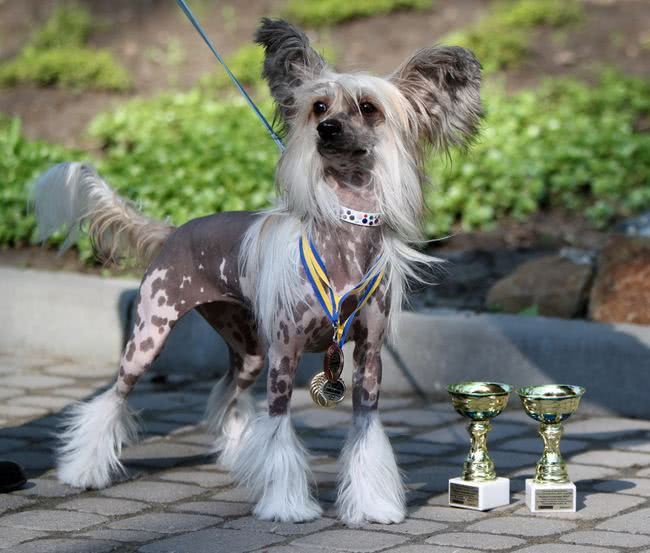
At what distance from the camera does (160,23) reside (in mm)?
12211

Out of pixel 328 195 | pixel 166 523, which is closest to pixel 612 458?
pixel 328 195

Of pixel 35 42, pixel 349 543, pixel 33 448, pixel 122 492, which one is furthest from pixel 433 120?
pixel 35 42

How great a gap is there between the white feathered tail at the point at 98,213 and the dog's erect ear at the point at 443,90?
1326 mm

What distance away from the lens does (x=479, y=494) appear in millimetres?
4406

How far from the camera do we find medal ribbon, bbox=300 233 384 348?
168 inches

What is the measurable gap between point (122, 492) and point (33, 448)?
0.81m

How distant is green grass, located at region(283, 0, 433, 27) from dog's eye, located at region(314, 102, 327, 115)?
297 inches

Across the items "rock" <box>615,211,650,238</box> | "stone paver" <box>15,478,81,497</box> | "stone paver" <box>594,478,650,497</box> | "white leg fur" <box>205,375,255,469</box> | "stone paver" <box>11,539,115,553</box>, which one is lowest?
"stone paver" <box>11,539,115,553</box>

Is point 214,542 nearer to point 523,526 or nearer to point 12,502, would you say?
point 12,502

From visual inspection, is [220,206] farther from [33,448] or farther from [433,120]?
[433,120]

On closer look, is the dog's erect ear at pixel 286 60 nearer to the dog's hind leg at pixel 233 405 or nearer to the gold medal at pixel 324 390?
the gold medal at pixel 324 390

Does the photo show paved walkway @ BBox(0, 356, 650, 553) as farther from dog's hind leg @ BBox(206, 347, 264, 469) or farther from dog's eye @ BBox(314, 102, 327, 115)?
dog's eye @ BBox(314, 102, 327, 115)

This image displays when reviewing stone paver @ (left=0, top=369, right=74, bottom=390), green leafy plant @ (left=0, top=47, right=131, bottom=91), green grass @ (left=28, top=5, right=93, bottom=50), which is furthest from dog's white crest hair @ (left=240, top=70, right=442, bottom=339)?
green grass @ (left=28, top=5, right=93, bottom=50)

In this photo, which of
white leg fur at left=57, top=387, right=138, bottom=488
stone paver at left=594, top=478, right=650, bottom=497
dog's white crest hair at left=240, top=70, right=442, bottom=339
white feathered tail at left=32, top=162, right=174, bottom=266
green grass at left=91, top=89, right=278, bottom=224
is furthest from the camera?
green grass at left=91, top=89, right=278, bottom=224
